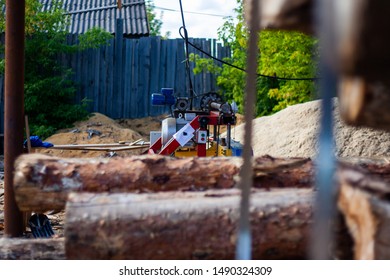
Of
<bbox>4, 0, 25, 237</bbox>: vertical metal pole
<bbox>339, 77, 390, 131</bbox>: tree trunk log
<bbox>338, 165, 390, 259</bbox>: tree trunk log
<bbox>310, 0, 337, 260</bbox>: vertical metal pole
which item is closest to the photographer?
<bbox>310, 0, 337, 260</bbox>: vertical metal pole

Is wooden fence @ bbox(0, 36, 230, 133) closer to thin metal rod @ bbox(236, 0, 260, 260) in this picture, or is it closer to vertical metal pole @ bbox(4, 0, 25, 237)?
vertical metal pole @ bbox(4, 0, 25, 237)

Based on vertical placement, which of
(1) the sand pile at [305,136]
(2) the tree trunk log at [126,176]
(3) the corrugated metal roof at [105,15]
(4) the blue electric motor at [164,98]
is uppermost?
(3) the corrugated metal roof at [105,15]

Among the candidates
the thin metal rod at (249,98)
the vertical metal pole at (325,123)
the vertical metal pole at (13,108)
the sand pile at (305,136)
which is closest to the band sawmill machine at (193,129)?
the sand pile at (305,136)

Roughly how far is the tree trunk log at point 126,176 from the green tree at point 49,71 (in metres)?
11.4

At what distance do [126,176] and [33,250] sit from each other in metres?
0.77

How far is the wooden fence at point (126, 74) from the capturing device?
56.6 ft

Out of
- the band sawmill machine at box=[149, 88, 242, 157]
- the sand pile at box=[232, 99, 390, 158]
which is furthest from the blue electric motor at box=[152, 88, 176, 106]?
the sand pile at box=[232, 99, 390, 158]

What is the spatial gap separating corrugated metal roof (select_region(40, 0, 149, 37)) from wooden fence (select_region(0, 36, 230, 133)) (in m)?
1.79

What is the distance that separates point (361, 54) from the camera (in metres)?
1.80

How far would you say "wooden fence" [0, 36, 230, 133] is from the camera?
1727 centimetres

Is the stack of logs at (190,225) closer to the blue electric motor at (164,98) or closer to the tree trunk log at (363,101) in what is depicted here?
the tree trunk log at (363,101)

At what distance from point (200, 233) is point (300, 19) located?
1.65 meters

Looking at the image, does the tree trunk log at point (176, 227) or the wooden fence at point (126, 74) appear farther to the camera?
the wooden fence at point (126, 74)

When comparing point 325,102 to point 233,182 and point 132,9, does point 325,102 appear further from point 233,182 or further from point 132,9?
point 132,9
